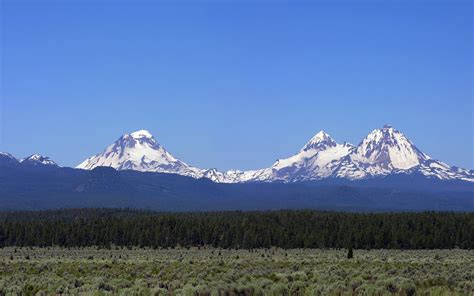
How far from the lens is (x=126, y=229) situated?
133 m

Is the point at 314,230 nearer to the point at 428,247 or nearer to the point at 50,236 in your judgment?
the point at 428,247

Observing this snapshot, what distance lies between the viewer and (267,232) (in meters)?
126

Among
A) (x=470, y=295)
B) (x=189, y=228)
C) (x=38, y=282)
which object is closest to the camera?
(x=470, y=295)

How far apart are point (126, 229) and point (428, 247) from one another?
49.7 m

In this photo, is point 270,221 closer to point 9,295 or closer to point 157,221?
point 157,221

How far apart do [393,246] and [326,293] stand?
85.8 m

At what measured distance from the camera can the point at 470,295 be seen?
27844mm

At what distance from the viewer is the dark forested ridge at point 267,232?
115625mm

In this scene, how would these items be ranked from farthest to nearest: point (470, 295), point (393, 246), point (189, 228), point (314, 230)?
point (189, 228) → point (314, 230) → point (393, 246) → point (470, 295)

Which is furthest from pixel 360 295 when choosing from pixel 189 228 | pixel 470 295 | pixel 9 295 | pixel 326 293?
pixel 189 228

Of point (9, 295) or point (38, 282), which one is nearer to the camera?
point (9, 295)

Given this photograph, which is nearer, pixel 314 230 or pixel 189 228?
pixel 314 230

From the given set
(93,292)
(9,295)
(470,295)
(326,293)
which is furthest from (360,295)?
(9,295)

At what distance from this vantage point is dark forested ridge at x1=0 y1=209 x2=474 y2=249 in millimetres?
115625
